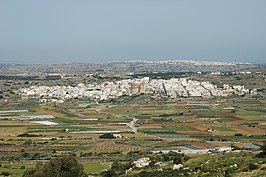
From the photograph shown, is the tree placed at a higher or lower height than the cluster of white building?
higher

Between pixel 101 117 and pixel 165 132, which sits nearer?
pixel 165 132

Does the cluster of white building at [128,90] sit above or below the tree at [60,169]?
below

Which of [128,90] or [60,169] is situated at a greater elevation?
[60,169]

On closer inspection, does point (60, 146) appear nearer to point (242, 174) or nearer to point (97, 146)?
point (97, 146)

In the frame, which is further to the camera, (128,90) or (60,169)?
(128,90)

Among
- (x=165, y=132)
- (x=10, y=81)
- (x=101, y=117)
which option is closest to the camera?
(x=165, y=132)

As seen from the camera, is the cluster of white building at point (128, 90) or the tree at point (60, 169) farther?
the cluster of white building at point (128, 90)

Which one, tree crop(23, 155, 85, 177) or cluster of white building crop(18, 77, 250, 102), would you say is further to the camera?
cluster of white building crop(18, 77, 250, 102)

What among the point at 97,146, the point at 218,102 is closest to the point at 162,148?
the point at 97,146
